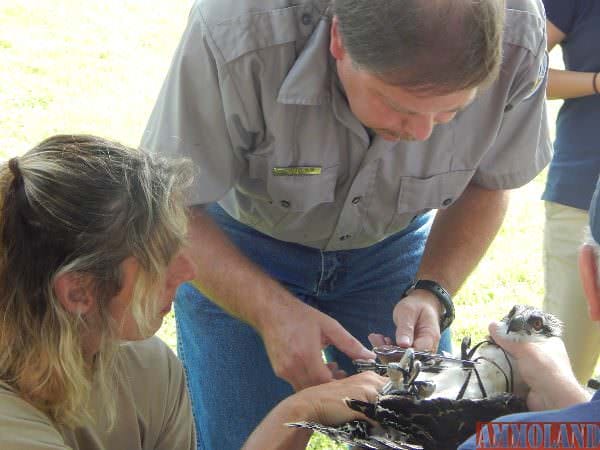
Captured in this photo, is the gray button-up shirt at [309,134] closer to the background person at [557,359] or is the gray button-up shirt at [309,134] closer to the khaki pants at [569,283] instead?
the khaki pants at [569,283]

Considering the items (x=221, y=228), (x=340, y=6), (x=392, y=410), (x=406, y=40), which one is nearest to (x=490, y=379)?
(x=392, y=410)

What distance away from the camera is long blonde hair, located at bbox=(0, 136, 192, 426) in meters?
1.74

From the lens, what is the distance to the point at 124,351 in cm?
212

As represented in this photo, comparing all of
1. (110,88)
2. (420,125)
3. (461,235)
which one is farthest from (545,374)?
(110,88)

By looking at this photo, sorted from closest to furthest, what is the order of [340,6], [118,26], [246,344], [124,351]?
[340,6]
[124,351]
[246,344]
[118,26]

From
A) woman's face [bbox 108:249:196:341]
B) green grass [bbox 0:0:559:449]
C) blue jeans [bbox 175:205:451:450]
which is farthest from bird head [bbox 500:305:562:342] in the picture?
green grass [bbox 0:0:559:449]

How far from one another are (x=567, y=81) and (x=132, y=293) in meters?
1.95

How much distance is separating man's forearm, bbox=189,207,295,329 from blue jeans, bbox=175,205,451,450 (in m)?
0.18

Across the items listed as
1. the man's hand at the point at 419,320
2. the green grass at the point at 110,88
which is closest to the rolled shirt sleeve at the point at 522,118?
the man's hand at the point at 419,320

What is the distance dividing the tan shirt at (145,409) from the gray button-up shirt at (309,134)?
49 cm

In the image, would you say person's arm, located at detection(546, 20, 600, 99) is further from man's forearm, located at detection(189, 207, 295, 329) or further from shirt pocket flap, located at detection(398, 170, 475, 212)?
man's forearm, located at detection(189, 207, 295, 329)

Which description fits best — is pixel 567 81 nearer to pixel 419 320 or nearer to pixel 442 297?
pixel 442 297

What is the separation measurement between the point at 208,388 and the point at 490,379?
1160 millimetres

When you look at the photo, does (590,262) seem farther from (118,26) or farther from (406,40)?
(118,26)
